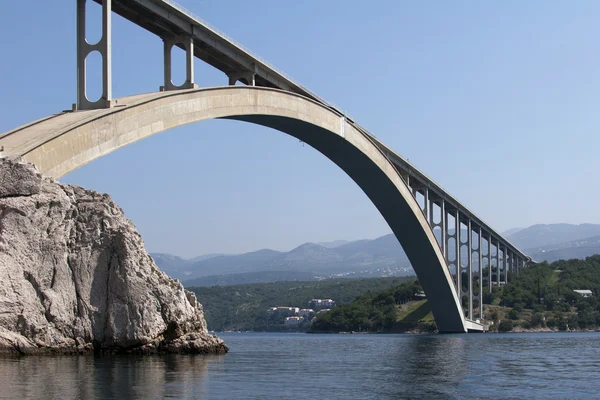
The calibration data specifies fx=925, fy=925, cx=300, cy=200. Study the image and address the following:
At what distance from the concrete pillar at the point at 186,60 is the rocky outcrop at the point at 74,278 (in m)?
7.01

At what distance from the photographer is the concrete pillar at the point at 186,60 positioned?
116 feet

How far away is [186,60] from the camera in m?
36.0

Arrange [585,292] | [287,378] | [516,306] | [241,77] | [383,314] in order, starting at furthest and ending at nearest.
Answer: [585,292]
[383,314]
[516,306]
[241,77]
[287,378]

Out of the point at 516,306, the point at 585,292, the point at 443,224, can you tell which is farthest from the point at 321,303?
the point at 443,224

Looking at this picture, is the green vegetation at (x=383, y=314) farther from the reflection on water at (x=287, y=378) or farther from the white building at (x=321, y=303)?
the reflection on water at (x=287, y=378)

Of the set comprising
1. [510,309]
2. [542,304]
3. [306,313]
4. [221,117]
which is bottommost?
[306,313]

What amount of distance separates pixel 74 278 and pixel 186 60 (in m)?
11.3

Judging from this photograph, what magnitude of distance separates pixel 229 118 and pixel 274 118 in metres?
3.45

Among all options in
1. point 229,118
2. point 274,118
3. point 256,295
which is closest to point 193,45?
point 229,118

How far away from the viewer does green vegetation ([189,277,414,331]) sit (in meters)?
154

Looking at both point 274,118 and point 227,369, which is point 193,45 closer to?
point 274,118

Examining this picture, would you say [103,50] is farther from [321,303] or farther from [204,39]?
[321,303]

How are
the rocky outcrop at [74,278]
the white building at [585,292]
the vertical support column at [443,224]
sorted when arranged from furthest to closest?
the white building at [585,292] < the vertical support column at [443,224] < the rocky outcrop at [74,278]

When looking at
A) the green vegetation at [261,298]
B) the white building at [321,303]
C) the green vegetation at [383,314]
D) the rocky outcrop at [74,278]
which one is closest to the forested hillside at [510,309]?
the green vegetation at [383,314]
